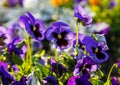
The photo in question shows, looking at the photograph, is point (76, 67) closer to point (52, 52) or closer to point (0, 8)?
point (52, 52)

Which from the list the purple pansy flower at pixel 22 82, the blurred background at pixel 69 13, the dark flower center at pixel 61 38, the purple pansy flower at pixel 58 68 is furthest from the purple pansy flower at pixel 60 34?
the blurred background at pixel 69 13

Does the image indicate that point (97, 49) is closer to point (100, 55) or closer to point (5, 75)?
point (100, 55)

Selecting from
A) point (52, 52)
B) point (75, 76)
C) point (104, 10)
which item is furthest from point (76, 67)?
point (104, 10)

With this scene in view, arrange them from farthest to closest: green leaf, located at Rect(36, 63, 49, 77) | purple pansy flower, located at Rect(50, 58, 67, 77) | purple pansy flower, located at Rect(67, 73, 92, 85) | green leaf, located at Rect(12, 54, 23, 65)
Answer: green leaf, located at Rect(12, 54, 23, 65) < purple pansy flower, located at Rect(50, 58, 67, 77) < green leaf, located at Rect(36, 63, 49, 77) < purple pansy flower, located at Rect(67, 73, 92, 85)

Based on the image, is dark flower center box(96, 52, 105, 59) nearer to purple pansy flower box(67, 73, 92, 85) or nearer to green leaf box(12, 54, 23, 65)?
purple pansy flower box(67, 73, 92, 85)

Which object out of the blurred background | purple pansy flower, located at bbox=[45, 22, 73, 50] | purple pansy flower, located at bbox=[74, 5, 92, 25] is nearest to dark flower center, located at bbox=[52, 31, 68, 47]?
purple pansy flower, located at bbox=[45, 22, 73, 50]

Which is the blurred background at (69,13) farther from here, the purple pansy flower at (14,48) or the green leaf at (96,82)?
the green leaf at (96,82)
